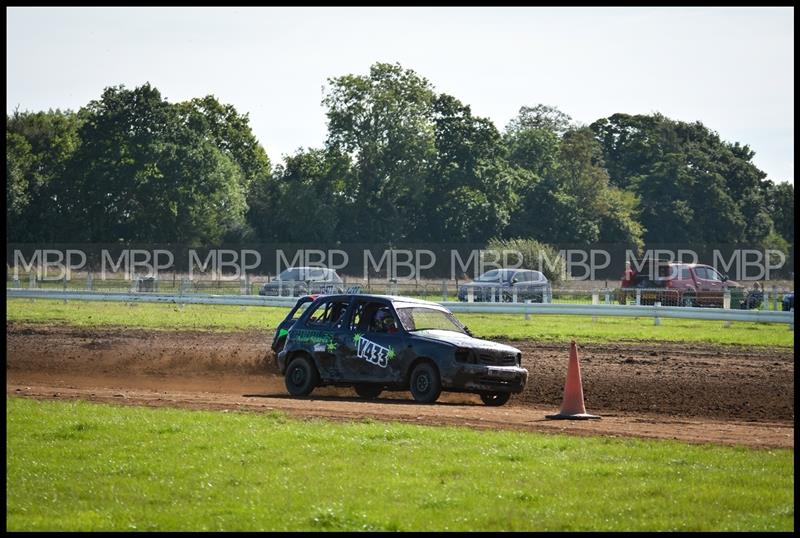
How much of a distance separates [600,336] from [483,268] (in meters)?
28.7

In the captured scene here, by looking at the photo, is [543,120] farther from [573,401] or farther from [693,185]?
[573,401]

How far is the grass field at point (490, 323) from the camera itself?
30812 millimetres

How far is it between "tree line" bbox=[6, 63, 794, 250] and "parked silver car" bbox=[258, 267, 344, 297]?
22990 mm

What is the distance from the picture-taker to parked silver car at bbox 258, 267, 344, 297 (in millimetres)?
46062

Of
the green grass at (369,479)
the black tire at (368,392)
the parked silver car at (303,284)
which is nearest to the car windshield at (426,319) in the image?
the black tire at (368,392)

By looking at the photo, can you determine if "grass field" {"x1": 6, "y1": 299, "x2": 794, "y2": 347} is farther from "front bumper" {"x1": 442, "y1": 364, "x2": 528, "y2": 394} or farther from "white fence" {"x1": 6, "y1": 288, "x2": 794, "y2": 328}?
"front bumper" {"x1": 442, "y1": 364, "x2": 528, "y2": 394}

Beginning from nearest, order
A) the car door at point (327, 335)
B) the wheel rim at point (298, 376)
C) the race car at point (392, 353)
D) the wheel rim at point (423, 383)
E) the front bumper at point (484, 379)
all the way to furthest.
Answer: the front bumper at point (484, 379)
the race car at point (392, 353)
the wheel rim at point (423, 383)
the car door at point (327, 335)
the wheel rim at point (298, 376)

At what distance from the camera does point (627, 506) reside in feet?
32.2

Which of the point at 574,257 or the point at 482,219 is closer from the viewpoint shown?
the point at 574,257

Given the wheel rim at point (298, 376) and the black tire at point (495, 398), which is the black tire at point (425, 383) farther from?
the wheel rim at point (298, 376)

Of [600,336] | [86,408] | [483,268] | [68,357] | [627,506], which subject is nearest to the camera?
[627,506]

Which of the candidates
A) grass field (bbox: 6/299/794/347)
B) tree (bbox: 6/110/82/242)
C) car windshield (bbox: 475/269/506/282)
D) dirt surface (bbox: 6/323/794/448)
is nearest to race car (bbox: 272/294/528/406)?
dirt surface (bbox: 6/323/794/448)

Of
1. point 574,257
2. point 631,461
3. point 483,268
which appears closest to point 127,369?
point 631,461

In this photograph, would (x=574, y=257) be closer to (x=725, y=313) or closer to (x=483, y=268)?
(x=483, y=268)
